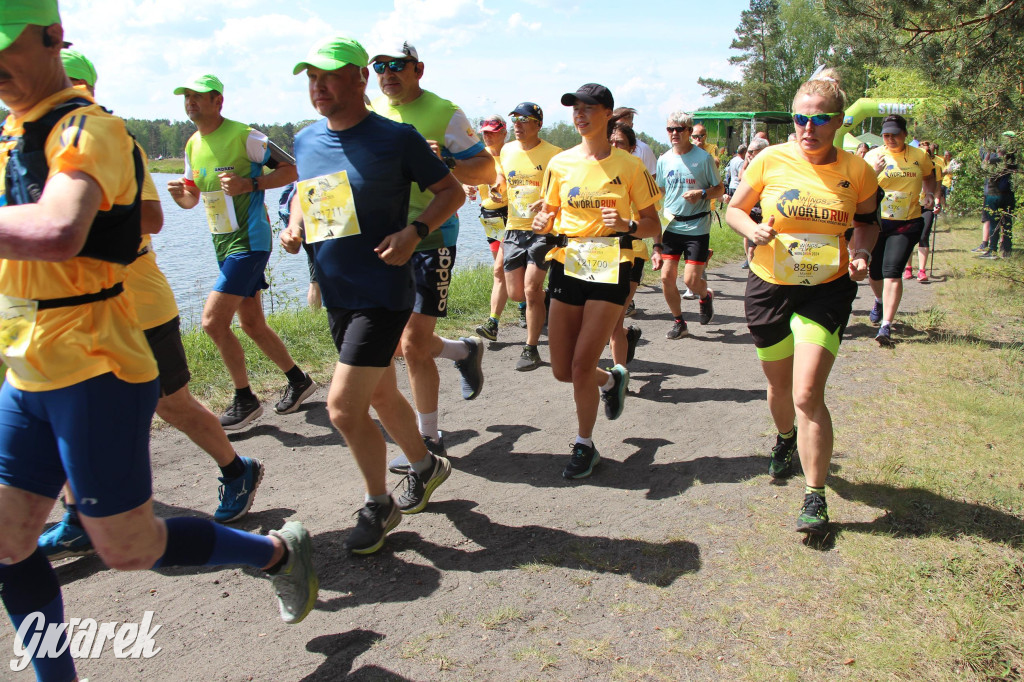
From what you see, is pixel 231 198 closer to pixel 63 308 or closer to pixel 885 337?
pixel 63 308

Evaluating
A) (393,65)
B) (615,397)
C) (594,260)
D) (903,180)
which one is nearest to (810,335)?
(594,260)

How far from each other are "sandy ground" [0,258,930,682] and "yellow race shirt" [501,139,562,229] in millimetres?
2325

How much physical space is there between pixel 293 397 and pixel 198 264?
6.74 meters

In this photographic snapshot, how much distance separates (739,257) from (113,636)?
46.5 feet

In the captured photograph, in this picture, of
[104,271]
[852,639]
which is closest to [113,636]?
[104,271]

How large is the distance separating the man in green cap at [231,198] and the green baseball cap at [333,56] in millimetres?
2152

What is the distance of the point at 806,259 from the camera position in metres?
3.87

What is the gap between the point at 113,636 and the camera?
3.03 metres

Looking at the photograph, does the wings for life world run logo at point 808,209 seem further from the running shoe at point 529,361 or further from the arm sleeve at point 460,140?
the running shoe at point 529,361

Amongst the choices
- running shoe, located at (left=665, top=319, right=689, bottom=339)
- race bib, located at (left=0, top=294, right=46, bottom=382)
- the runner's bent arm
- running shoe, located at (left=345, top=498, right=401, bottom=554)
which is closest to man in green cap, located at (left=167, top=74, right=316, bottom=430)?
running shoe, located at (left=345, top=498, right=401, bottom=554)

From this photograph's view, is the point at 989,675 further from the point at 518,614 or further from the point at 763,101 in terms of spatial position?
the point at 763,101

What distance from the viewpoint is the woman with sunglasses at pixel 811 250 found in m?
3.75

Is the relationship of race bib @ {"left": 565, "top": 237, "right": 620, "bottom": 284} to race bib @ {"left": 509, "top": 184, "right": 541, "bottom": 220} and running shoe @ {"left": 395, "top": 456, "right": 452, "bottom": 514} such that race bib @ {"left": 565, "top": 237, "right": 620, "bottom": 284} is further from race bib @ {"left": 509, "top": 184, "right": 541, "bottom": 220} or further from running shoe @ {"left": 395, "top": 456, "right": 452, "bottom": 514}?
race bib @ {"left": 509, "top": 184, "right": 541, "bottom": 220}

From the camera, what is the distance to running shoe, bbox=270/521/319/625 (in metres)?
2.96
